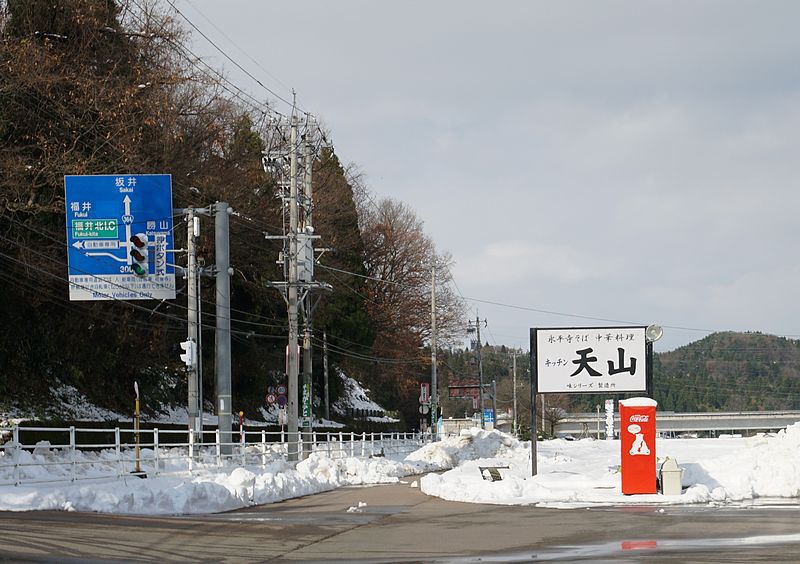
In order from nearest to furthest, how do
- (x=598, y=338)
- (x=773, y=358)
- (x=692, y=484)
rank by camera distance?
(x=692, y=484) → (x=598, y=338) → (x=773, y=358)

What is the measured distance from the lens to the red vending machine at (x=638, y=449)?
68.8 ft

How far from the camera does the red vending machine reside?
21.0 meters

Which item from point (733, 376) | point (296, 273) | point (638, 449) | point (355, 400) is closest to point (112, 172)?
point (296, 273)

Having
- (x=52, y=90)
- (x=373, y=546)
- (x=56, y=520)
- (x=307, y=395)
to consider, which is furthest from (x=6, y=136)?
(x=373, y=546)

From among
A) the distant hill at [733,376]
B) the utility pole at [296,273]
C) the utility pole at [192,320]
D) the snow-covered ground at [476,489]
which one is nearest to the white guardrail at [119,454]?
the snow-covered ground at [476,489]

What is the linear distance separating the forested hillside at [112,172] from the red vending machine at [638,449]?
21.6 metres

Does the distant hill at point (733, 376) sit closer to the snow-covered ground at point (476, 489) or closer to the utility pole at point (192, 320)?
the utility pole at point (192, 320)

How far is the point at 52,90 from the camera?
122ft

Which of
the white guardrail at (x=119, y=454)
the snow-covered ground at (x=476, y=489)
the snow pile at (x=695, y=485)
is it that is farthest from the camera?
the white guardrail at (x=119, y=454)

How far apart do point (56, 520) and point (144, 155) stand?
26.6 meters

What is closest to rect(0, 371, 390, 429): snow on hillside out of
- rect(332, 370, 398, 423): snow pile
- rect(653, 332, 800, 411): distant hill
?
rect(332, 370, 398, 423): snow pile

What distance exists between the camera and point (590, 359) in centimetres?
2498

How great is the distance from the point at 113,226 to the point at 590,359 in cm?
1388

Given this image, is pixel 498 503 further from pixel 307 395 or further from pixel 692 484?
pixel 307 395
